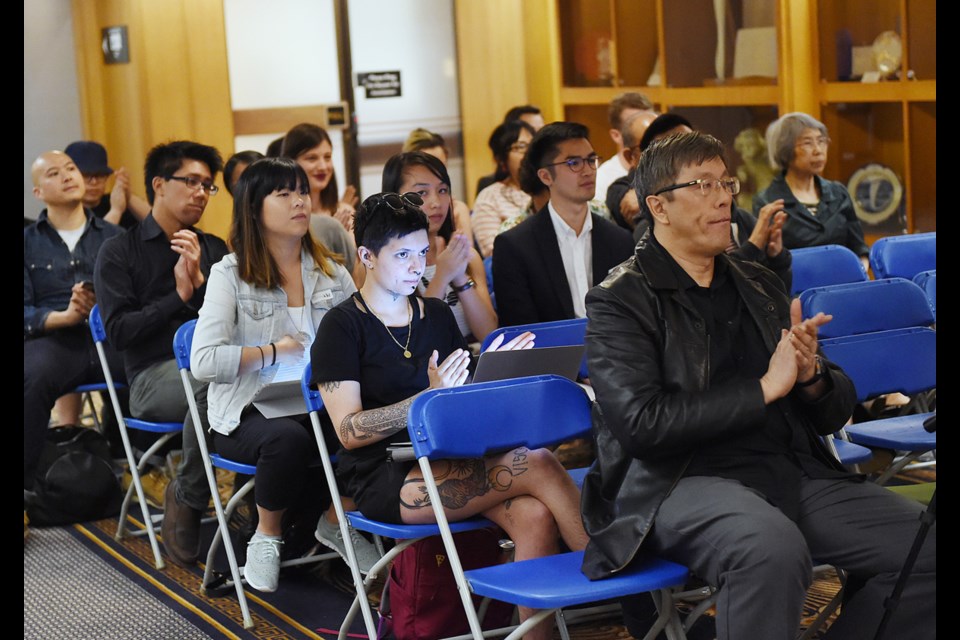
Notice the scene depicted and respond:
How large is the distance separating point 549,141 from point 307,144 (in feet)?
4.40

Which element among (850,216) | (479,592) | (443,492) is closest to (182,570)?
(443,492)

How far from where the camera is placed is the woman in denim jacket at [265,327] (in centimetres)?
391

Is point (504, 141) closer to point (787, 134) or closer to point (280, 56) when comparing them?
point (787, 134)

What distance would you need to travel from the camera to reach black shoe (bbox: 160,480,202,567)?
14.8ft

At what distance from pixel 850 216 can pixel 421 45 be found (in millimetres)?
4274

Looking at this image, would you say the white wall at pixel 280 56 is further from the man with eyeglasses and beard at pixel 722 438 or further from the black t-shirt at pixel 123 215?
the man with eyeglasses and beard at pixel 722 438

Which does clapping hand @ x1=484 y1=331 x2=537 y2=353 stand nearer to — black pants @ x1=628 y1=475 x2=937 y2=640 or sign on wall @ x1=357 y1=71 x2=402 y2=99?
black pants @ x1=628 y1=475 x2=937 y2=640

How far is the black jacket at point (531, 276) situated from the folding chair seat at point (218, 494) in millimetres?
1098

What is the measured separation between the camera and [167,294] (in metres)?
4.85

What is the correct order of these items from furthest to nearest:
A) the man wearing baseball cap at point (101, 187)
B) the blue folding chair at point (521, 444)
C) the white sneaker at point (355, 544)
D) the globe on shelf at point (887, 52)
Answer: the man wearing baseball cap at point (101, 187)
the globe on shelf at point (887, 52)
the white sneaker at point (355, 544)
the blue folding chair at point (521, 444)

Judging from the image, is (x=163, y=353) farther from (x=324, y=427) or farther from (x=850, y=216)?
(x=850, y=216)

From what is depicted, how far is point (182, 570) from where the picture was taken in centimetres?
452

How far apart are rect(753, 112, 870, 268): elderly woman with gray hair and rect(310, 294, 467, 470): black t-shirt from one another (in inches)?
113

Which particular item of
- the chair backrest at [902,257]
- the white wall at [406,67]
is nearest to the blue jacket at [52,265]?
the chair backrest at [902,257]
